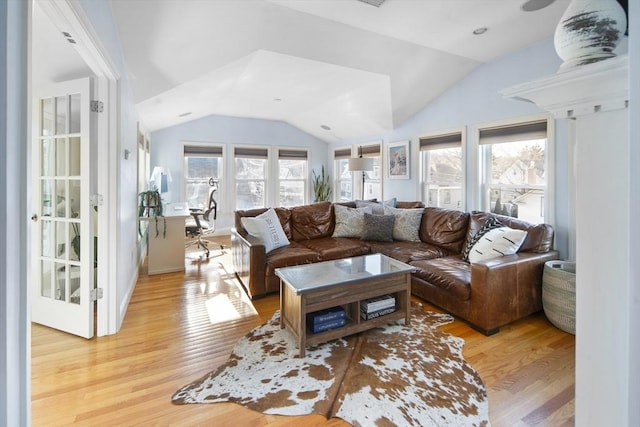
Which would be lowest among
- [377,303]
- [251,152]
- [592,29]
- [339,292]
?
[377,303]

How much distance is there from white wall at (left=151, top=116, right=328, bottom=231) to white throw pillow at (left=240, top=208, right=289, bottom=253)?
328 centimetres

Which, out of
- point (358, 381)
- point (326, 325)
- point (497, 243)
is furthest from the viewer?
point (497, 243)

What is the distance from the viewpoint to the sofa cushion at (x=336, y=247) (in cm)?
346

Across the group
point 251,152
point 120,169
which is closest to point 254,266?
point 120,169

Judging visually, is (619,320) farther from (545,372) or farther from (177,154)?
(177,154)

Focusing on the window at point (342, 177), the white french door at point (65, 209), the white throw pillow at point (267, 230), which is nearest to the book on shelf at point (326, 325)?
the white throw pillow at point (267, 230)

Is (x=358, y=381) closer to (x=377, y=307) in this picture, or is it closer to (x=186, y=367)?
(x=377, y=307)

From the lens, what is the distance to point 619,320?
741mm

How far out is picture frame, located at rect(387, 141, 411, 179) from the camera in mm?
5086

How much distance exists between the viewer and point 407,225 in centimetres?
401

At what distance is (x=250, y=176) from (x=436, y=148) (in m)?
3.97

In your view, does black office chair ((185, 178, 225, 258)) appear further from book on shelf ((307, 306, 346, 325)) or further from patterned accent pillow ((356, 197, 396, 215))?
book on shelf ((307, 306, 346, 325))

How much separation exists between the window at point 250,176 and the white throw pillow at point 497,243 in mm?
4918

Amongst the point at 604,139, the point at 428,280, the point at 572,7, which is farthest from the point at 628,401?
the point at 428,280
